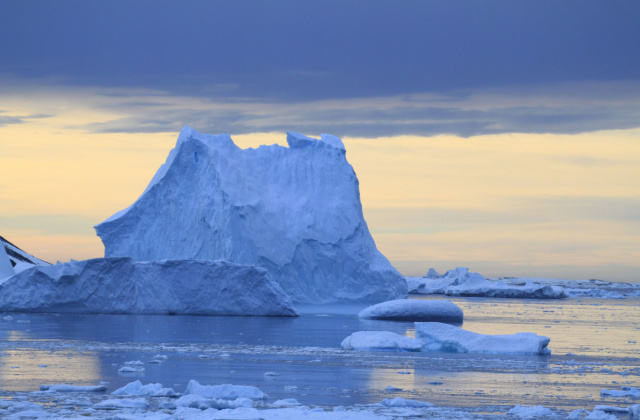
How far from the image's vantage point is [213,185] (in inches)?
1112

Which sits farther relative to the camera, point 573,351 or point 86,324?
point 86,324

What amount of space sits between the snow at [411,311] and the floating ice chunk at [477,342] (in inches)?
366

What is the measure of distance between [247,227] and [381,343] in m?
14.1

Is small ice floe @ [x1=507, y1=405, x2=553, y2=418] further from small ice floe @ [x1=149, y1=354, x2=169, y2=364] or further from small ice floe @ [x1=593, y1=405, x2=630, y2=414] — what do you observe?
small ice floe @ [x1=149, y1=354, x2=169, y2=364]

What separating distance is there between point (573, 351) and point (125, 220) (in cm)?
1816

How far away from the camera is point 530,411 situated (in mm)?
7789

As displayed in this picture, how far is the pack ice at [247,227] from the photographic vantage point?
27.8 m

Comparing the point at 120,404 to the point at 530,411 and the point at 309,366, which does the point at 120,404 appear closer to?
the point at 530,411

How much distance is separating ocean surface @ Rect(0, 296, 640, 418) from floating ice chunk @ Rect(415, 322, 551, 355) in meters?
0.33

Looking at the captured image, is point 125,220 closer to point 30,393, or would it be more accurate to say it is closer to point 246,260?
point 246,260

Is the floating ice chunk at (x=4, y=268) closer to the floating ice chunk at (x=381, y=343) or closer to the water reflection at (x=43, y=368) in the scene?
the water reflection at (x=43, y=368)

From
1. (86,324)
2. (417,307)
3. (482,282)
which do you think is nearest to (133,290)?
(86,324)

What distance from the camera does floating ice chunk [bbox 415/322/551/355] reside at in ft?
46.1

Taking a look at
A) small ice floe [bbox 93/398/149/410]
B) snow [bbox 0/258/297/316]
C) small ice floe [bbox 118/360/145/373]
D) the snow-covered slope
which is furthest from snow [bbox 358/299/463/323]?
the snow-covered slope
